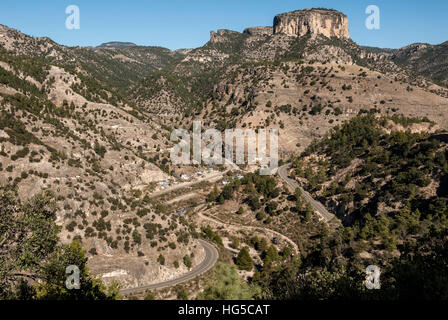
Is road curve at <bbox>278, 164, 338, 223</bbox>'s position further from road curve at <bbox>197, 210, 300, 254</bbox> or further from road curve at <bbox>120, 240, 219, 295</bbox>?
road curve at <bbox>120, 240, 219, 295</bbox>

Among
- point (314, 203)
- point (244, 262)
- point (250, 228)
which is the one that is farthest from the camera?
point (314, 203)

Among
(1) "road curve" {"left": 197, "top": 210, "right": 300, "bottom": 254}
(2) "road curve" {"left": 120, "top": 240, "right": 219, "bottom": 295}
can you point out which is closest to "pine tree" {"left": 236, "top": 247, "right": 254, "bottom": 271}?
(2) "road curve" {"left": 120, "top": 240, "right": 219, "bottom": 295}

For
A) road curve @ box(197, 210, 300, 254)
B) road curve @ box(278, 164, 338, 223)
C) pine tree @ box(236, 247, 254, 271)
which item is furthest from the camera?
road curve @ box(278, 164, 338, 223)

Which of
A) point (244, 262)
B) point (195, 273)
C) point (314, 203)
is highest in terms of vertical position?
point (314, 203)

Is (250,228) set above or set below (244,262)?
above

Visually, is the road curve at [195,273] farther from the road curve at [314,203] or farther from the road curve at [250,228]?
the road curve at [314,203]

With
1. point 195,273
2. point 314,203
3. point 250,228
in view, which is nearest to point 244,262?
point 195,273

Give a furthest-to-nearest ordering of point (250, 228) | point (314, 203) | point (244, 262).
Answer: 1. point (314, 203)
2. point (250, 228)
3. point (244, 262)

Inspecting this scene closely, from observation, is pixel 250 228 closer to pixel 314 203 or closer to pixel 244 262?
pixel 244 262
